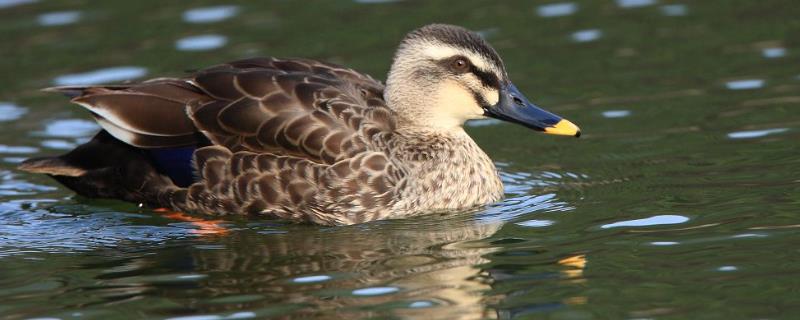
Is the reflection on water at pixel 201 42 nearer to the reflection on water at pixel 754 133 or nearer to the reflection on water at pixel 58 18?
the reflection on water at pixel 58 18

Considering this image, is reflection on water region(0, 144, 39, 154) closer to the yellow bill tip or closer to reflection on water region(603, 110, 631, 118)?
the yellow bill tip

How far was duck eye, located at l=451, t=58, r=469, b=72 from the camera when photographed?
459 inches

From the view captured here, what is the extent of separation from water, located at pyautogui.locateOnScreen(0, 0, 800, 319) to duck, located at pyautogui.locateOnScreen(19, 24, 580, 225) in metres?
0.20

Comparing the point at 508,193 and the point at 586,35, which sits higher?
the point at 586,35

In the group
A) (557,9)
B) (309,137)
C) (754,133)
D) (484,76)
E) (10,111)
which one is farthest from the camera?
(557,9)

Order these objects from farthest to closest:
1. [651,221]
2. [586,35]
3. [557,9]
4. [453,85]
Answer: [557,9]
[586,35]
[453,85]
[651,221]

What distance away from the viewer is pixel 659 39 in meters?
15.8

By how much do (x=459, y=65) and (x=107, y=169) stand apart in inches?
113

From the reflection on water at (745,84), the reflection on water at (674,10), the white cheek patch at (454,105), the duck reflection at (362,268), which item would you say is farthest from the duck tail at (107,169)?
the reflection on water at (674,10)

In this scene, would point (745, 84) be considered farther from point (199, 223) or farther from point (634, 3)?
point (199, 223)

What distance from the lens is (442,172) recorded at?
1179 centimetres

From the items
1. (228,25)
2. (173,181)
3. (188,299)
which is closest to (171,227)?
(173,181)

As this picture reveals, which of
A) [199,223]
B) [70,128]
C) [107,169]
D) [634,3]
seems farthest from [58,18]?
[199,223]

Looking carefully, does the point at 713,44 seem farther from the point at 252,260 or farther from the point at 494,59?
the point at 252,260
